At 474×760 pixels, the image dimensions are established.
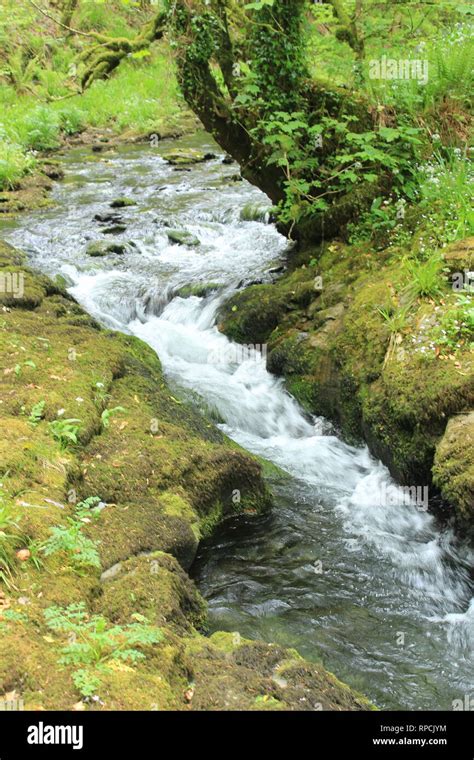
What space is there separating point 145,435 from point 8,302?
3253 millimetres

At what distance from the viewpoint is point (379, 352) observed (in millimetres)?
6906

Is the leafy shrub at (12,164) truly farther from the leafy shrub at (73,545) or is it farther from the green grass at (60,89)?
the leafy shrub at (73,545)

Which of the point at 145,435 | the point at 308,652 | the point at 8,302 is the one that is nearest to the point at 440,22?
the point at 8,302

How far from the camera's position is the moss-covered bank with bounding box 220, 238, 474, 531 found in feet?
18.9

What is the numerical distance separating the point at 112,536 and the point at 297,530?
2183mm

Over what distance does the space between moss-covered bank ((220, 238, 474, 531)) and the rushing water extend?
33 centimetres

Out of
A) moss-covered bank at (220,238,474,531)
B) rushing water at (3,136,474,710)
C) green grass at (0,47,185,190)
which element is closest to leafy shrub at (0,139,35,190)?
green grass at (0,47,185,190)

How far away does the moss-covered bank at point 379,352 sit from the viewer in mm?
5770

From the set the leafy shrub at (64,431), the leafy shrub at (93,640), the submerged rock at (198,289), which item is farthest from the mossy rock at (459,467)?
the submerged rock at (198,289)

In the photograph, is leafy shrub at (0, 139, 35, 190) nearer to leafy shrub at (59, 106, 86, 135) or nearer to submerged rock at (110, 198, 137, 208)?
submerged rock at (110, 198, 137, 208)

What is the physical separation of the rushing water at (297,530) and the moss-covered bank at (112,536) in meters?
0.51

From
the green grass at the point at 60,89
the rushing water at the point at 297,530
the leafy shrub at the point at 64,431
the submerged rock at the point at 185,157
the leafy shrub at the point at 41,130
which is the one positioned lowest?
the rushing water at the point at 297,530

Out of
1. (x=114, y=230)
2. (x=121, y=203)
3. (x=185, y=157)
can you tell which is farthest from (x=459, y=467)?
(x=185, y=157)
